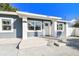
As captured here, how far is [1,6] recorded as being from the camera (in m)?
27.6

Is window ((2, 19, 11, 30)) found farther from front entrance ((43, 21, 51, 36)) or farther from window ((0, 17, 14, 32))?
front entrance ((43, 21, 51, 36))

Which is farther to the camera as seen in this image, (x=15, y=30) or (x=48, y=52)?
(x=15, y=30)

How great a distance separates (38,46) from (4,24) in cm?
529

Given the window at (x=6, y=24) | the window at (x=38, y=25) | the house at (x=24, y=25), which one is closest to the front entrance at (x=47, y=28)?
the house at (x=24, y=25)

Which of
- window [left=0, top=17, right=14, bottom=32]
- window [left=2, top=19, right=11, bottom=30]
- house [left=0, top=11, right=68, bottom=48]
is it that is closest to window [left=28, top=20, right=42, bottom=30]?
house [left=0, top=11, right=68, bottom=48]

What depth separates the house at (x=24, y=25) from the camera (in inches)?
532

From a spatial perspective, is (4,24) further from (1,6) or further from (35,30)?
(1,6)

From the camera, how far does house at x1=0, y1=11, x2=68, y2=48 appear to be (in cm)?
1352

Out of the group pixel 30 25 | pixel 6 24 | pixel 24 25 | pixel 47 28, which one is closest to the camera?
pixel 24 25

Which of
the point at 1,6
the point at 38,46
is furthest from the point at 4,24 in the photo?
the point at 1,6

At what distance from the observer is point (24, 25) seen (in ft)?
43.4

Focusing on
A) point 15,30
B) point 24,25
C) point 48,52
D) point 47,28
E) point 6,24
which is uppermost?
point 6,24

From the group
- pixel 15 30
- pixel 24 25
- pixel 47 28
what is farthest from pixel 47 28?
pixel 24 25

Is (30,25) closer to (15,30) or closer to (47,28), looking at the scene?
(15,30)
